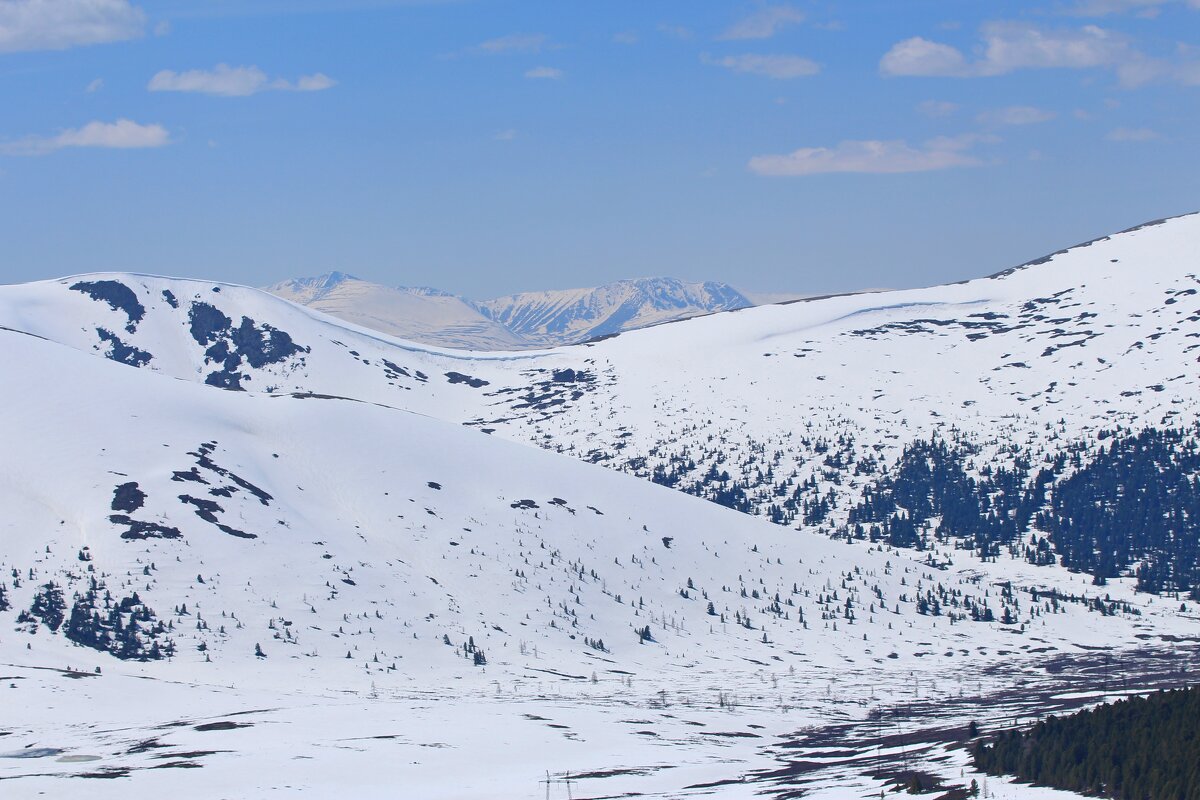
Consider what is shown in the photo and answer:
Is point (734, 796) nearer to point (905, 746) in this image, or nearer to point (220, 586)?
point (905, 746)

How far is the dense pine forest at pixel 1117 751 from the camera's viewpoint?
86.5m

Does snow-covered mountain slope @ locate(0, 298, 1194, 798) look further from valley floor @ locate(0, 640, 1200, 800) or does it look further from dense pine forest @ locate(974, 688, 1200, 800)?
dense pine forest @ locate(974, 688, 1200, 800)

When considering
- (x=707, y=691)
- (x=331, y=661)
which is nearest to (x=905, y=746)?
(x=707, y=691)

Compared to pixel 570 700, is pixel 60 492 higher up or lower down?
higher up

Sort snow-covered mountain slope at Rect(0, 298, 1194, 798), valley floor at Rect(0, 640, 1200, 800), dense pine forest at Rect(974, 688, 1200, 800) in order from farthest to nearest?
snow-covered mountain slope at Rect(0, 298, 1194, 798) < valley floor at Rect(0, 640, 1200, 800) < dense pine forest at Rect(974, 688, 1200, 800)

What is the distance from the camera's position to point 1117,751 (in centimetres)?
9425

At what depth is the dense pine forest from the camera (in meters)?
86.5

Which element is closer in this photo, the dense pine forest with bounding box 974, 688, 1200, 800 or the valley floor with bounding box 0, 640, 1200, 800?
the dense pine forest with bounding box 974, 688, 1200, 800

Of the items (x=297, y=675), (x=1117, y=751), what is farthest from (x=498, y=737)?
(x=1117, y=751)

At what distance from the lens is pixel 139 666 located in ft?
527

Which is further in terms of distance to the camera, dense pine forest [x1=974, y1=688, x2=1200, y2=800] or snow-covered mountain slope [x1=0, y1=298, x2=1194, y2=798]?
snow-covered mountain slope [x1=0, y1=298, x2=1194, y2=798]

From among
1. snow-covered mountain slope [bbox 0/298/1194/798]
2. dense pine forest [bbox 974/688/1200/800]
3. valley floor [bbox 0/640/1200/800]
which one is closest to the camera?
dense pine forest [bbox 974/688/1200/800]

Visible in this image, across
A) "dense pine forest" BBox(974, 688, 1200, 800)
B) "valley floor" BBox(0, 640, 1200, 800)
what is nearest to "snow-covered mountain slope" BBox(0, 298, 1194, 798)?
"valley floor" BBox(0, 640, 1200, 800)

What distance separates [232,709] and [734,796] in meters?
59.5
